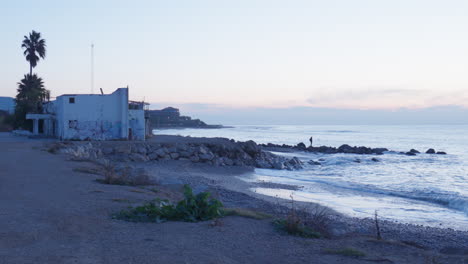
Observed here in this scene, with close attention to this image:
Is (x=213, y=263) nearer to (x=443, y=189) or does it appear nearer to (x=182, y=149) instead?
(x=443, y=189)

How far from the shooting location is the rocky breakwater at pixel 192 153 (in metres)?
29.9

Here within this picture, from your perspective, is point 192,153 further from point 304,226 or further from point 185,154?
point 304,226

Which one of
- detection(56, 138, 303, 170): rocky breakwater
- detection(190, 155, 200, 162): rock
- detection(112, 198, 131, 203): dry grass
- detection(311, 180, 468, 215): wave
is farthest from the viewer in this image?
detection(190, 155, 200, 162): rock

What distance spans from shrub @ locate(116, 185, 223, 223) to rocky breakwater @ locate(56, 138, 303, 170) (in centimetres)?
1946

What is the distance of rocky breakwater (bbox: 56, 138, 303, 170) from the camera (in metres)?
29.9

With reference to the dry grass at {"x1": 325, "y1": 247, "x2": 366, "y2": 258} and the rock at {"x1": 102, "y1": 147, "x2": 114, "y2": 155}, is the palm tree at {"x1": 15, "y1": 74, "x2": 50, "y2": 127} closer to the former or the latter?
the rock at {"x1": 102, "y1": 147, "x2": 114, "y2": 155}

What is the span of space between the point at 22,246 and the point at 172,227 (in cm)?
257

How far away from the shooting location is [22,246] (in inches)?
274

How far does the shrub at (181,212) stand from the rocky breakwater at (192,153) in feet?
63.8

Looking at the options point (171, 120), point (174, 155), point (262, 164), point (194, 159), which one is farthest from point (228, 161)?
point (171, 120)

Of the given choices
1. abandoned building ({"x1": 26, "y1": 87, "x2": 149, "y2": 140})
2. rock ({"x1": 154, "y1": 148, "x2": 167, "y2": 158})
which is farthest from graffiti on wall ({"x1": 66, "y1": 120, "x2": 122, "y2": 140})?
rock ({"x1": 154, "y1": 148, "x2": 167, "y2": 158})

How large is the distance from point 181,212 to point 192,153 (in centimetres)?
2213

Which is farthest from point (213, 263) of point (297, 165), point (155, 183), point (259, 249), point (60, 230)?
point (297, 165)

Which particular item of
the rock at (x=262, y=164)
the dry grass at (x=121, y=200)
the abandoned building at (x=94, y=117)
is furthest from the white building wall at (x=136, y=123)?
the dry grass at (x=121, y=200)
